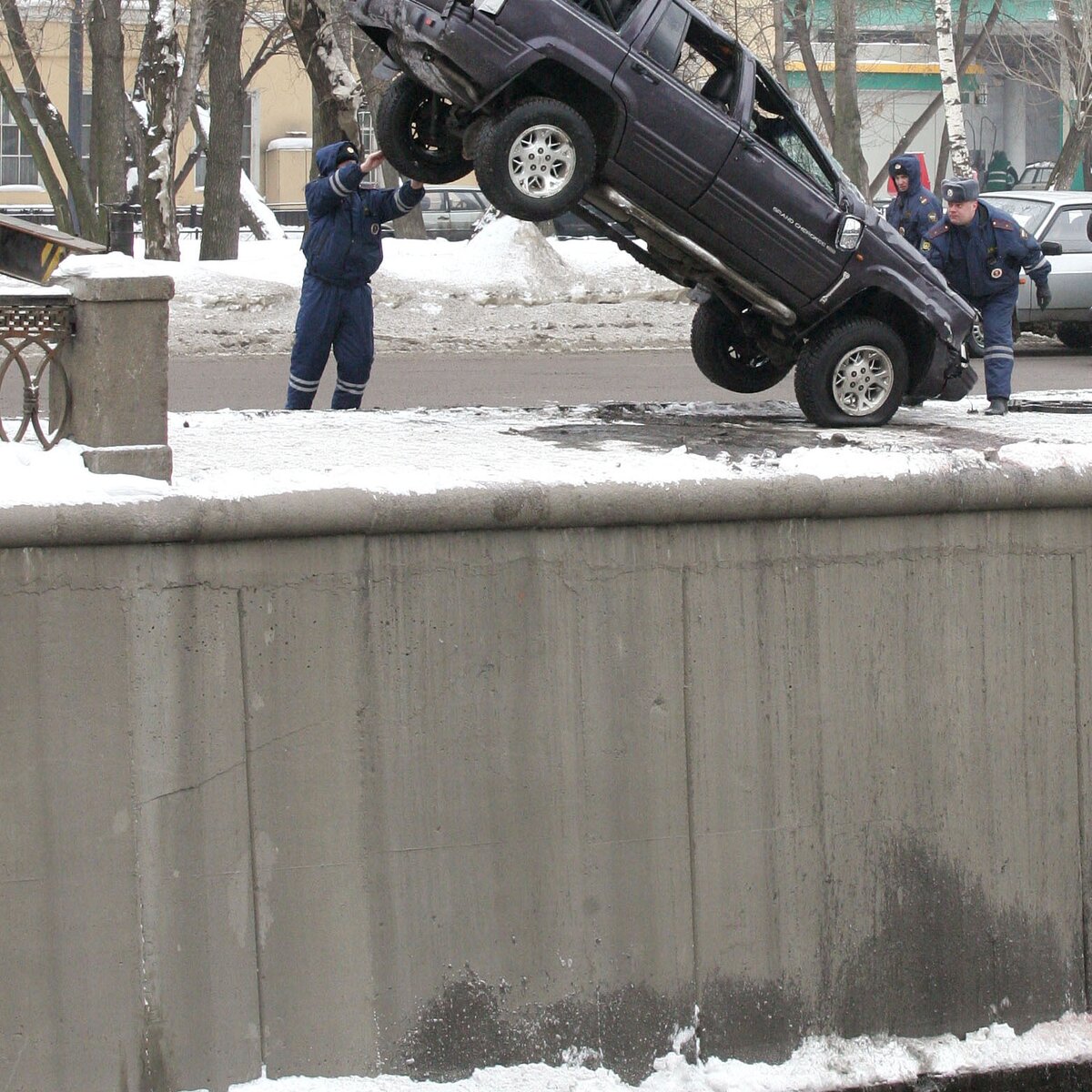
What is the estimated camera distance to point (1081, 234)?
17719 millimetres

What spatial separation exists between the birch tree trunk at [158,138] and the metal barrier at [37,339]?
52.2 feet

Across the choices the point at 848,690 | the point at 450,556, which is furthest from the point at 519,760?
the point at 848,690

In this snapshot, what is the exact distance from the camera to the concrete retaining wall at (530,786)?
16.9 ft

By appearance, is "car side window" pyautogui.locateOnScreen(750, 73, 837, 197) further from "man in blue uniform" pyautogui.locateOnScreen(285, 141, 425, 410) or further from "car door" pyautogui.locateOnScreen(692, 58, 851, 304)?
"man in blue uniform" pyautogui.locateOnScreen(285, 141, 425, 410)

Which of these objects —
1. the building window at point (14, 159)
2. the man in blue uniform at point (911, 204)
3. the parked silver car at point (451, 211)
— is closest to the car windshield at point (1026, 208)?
the man in blue uniform at point (911, 204)

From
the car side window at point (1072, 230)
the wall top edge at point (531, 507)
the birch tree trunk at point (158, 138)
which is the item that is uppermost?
the birch tree trunk at point (158, 138)

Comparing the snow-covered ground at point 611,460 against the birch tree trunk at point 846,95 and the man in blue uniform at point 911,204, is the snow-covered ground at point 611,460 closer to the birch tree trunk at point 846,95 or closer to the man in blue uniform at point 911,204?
the man in blue uniform at point 911,204

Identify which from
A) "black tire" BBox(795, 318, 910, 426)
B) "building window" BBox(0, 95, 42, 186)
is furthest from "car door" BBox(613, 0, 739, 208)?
"building window" BBox(0, 95, 42, 186)

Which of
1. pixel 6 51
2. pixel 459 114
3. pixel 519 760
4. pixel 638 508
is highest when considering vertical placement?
pixel 6 51

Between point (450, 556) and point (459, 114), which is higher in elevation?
point (459, 114)

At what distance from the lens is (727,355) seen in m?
8.77

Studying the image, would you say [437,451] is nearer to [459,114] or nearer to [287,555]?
[287,555]

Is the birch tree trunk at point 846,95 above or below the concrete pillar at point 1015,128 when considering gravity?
below

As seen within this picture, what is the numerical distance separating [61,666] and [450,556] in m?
1.24
